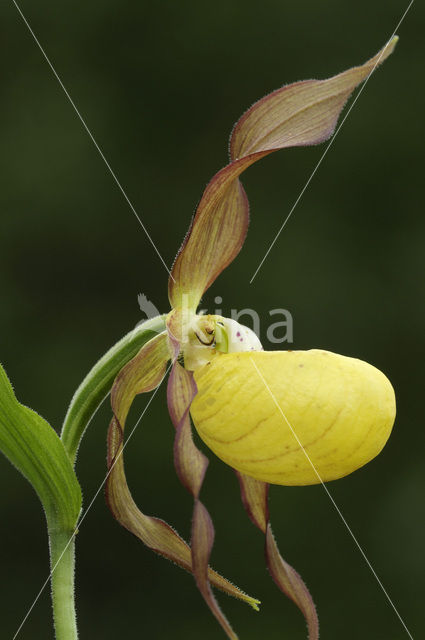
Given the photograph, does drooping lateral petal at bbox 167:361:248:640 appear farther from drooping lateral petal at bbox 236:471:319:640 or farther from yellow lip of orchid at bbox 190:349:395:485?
drooping lateral petal at bbox 236:471:319:640

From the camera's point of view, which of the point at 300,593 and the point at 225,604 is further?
the point at 225,604

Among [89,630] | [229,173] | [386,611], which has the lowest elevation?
[386,611]

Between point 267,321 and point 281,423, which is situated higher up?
point 281,423

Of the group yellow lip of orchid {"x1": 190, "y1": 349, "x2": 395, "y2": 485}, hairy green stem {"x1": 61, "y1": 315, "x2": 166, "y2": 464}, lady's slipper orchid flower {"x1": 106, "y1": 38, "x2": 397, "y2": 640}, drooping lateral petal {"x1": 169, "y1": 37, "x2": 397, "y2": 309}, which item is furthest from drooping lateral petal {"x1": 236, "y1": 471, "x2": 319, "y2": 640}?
drooping lateral petal {"x1": 169, "y1": 37, "x2": 397, "y2": 309}

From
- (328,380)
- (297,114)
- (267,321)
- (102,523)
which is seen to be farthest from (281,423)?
(102,523)

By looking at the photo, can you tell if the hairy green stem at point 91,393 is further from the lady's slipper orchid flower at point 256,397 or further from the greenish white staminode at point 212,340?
the greenish white staminode at point 212,340

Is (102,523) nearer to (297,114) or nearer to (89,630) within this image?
(89,630)

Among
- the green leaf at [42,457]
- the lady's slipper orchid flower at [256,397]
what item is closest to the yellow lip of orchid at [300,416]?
the lady's slipper orchid flower at [256,397]

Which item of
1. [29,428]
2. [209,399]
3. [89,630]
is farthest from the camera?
[89,630]

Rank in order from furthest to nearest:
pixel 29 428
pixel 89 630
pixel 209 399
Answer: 1. pixel 89 630
2. pixel 209 399
3. pixel 29 428
